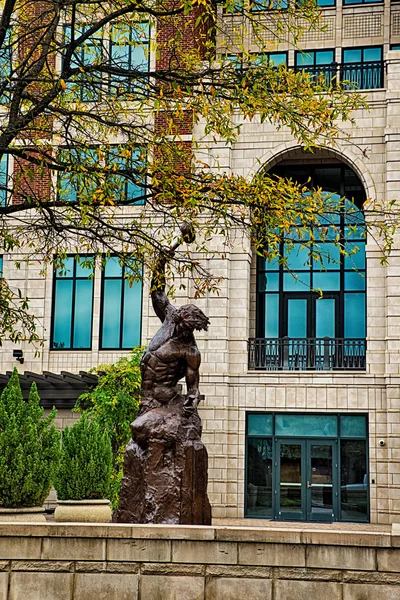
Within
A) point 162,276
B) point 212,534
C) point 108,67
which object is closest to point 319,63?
point 108,67

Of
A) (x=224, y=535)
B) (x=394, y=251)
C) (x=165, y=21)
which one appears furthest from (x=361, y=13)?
(x=224, y=535)

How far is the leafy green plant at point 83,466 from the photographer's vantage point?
52.7 feet

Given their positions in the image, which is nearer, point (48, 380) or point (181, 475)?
point (181, 475)

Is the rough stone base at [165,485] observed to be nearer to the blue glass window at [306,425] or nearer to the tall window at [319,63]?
the blue glass window at [306,425]

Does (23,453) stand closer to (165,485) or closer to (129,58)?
(165,485)

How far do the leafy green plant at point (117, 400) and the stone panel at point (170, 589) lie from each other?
57.7 ft

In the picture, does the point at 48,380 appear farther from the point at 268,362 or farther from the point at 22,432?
the point at 22,432

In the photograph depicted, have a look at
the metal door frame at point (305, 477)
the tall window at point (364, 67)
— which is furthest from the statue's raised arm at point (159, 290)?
the tall window at point (364, 67)

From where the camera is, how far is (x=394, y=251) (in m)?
29.7

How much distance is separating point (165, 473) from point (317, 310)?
21.3 m

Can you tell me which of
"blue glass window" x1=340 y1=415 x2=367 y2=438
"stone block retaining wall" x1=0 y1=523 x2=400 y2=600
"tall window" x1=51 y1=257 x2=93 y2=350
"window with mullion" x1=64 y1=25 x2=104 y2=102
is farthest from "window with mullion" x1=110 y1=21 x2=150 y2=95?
"blue glass window" x1=340 y1=415 x2=367 y2=438

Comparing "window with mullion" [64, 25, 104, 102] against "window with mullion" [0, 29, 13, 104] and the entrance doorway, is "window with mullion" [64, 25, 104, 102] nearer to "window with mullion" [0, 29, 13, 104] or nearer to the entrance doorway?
Result: "window with mullion" [0, 29, 13, 104]

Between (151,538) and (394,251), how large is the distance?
73.8 ft

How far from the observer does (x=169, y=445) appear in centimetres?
1187
